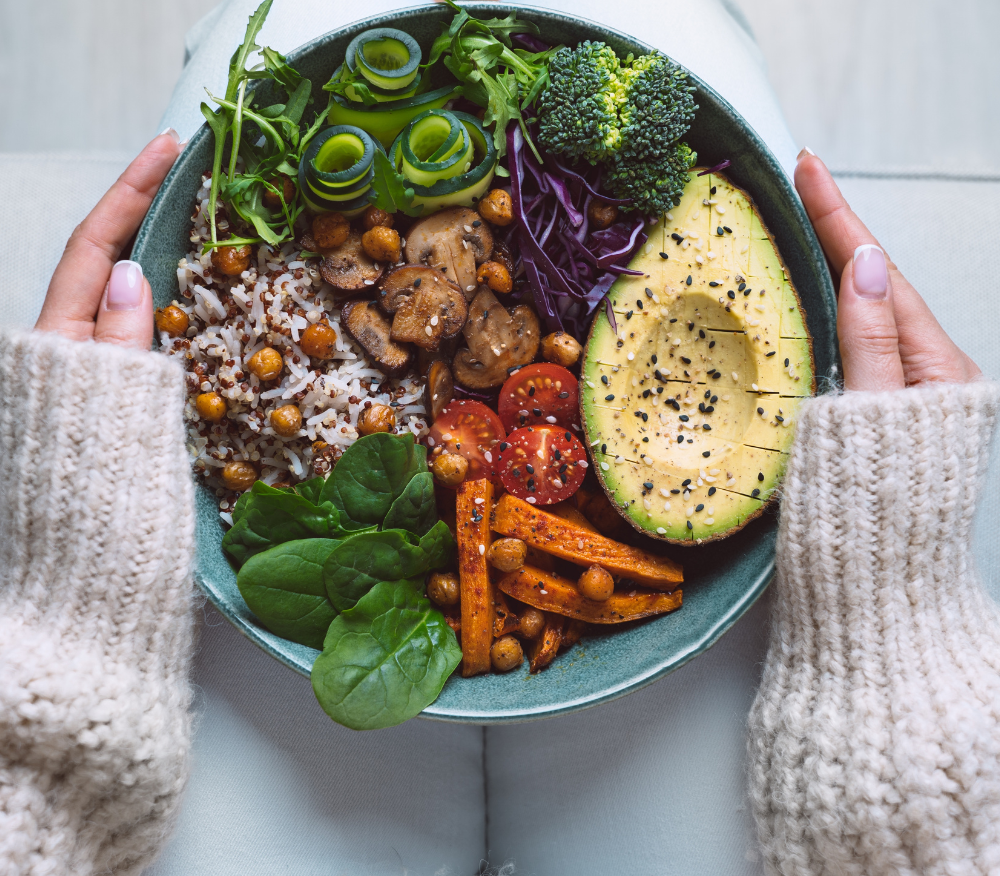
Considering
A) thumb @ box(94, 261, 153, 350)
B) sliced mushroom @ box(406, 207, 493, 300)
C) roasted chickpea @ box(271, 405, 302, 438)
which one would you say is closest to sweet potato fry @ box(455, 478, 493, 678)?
roasted chickpea @ box(271, 405, 302, 438)

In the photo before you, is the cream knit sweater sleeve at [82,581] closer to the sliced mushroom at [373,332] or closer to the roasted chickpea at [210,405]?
the roasted chickpea at [210,405]

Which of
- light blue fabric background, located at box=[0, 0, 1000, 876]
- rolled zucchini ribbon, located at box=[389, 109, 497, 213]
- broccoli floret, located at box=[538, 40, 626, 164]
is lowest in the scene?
light blue fabric background, located at box=[0, 0, 1000, 876]

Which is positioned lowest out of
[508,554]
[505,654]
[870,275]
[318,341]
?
[505,654]

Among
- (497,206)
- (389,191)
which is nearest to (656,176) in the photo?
(497,206)

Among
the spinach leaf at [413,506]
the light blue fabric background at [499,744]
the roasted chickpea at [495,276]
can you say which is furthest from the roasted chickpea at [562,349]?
the light blue fabric background at [499,744]

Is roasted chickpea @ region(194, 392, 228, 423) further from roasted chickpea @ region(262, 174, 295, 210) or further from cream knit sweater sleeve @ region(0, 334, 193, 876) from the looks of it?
roasted chickpea @ region(262, 174, 295, 210)

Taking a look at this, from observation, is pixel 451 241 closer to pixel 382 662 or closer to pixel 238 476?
pixel 238 476

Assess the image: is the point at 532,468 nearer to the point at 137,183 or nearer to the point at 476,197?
the point at 476,197
